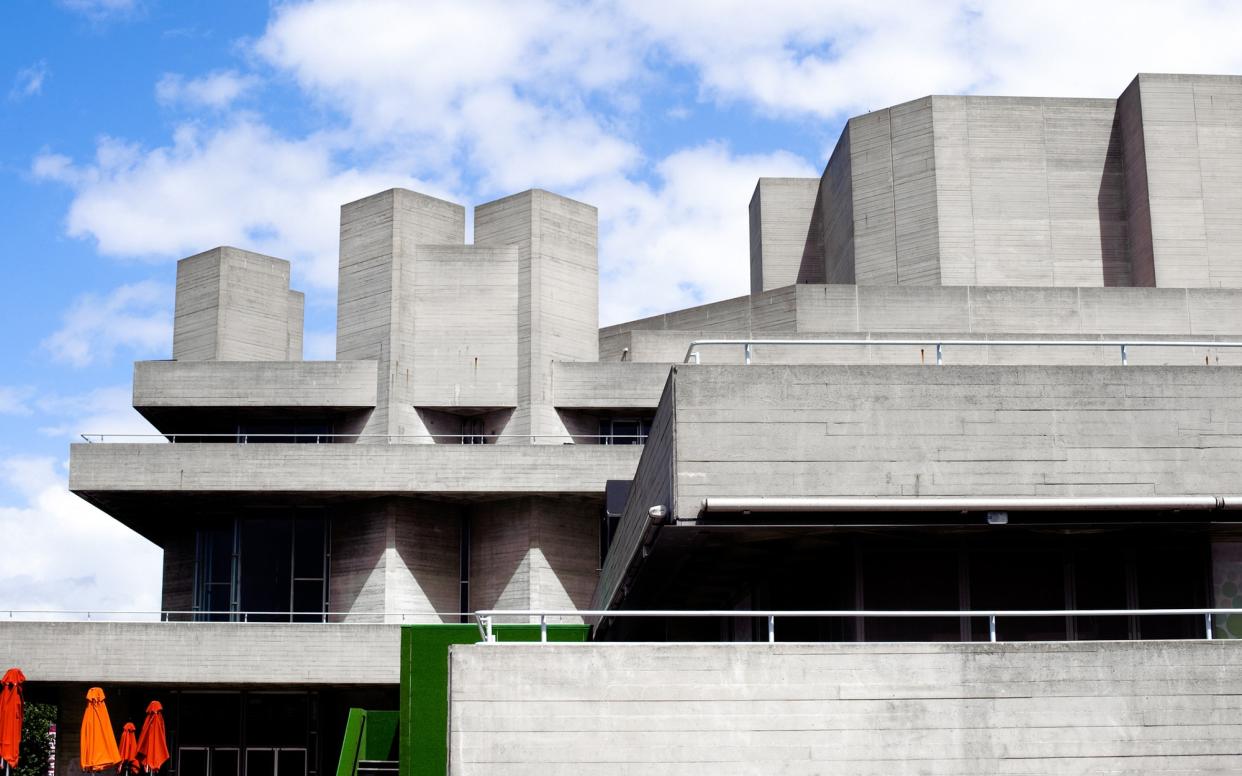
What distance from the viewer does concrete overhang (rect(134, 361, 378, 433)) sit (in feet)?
137

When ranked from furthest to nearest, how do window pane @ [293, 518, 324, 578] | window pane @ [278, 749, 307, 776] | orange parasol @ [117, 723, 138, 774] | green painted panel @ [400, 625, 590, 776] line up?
window pane @ [293, 518, 324, 578], window pane @ [278, 749, 307, 776], orange parasol @ [117, 723, 138, 774], green painted panel @ [400, 625, 590, 776]

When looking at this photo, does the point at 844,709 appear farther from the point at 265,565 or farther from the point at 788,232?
the point at 788,232

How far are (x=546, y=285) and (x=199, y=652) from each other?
13.2m

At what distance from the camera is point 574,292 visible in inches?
1689

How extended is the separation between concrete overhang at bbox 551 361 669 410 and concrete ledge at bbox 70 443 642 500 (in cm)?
190

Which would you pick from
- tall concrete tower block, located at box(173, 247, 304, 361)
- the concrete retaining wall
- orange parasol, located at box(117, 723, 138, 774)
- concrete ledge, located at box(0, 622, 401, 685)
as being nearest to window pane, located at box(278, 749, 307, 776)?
concrete ledge, located at box(0, 622, 401, 685)

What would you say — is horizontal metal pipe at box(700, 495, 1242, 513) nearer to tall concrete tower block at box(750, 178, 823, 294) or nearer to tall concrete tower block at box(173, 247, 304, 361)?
tall concrete tower block at box(173, 247, 304, 361)

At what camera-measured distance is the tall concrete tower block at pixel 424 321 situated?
137 feet

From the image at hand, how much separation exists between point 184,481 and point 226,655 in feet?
16.5

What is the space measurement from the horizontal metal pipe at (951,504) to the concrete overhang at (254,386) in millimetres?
26487

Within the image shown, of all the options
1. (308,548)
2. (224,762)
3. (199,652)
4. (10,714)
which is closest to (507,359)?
(308,548)

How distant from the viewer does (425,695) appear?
83.7 feet

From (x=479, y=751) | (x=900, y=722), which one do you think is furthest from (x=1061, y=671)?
(x=479, y=751)

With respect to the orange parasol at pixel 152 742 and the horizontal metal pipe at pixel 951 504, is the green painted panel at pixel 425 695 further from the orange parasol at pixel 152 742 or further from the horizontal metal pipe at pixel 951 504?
the horizontal metal pipe at pixel 951 504
